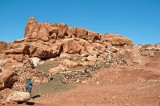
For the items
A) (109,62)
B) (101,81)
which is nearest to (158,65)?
(109,62)

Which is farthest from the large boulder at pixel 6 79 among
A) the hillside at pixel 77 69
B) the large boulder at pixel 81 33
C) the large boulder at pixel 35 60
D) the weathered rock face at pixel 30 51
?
the large boulder at pixel 81 33

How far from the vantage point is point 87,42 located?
5069cm

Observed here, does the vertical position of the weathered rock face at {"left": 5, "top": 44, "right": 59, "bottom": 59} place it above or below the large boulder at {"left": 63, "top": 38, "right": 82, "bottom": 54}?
below

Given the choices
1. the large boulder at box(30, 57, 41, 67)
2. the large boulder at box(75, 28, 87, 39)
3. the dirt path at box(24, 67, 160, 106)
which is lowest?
the dirt path at box(24, 67, 160, 106)

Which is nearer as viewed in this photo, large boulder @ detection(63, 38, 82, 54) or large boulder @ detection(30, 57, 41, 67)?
large boulder @ detection(30, 57, 41, 67)

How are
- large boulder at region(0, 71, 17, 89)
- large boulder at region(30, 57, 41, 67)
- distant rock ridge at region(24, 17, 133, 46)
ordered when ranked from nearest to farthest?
large boulder at region(0, 71, 17, 89)
large boulder at region(30, 57, 41, 67)
distant rock ridge at region(24, 17, 133, 46)

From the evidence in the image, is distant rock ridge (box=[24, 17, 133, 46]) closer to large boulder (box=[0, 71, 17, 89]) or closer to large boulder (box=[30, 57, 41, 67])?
A: large boulder (box=[30, 57, 41, 67])

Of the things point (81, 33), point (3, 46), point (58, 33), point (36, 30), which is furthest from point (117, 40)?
point (3, 46)

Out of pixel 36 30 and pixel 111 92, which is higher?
pixel 36 30

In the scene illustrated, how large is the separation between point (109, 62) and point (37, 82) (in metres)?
12.8

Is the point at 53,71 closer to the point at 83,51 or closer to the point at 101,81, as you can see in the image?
the point at 101,81

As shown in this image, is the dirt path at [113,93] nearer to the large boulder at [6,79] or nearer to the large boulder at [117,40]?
the large boulder at [6,79]

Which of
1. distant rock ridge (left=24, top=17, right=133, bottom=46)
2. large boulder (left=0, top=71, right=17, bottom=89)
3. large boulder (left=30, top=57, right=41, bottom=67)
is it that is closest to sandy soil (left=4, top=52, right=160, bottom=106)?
large boulder (left=0, top=71, right=17, bottom=89)

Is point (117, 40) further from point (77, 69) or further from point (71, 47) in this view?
point (77, 69)
